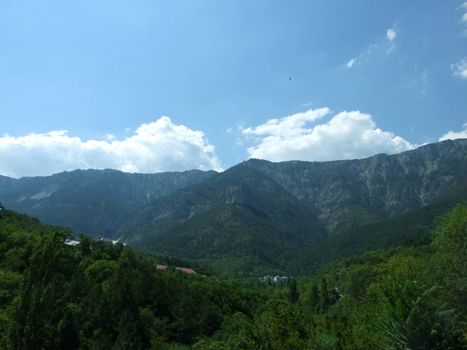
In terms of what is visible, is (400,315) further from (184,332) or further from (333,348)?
(184,332)

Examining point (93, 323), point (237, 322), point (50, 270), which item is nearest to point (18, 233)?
point (93, 323)

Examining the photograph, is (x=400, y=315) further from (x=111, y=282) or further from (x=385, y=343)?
(x=111, y=282)

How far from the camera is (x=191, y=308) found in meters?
80.4

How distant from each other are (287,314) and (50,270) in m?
18.1

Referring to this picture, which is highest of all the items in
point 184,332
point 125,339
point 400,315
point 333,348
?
point 400,315

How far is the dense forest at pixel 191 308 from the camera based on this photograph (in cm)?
2806

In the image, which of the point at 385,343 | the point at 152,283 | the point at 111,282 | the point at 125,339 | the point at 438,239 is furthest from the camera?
the point at 152,283

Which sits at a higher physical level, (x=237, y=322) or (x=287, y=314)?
(x=287, y=314)

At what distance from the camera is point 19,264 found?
254 feet

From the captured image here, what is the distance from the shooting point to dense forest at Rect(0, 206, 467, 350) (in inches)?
1105

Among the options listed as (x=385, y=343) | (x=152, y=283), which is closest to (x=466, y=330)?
(x=385, y=343)

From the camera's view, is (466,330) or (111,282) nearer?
(466,330)

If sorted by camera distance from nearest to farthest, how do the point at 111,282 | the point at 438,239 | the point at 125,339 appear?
the point at 125,339 → the point at 438,239 → the point at 111,282

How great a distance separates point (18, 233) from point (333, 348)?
274 ft
